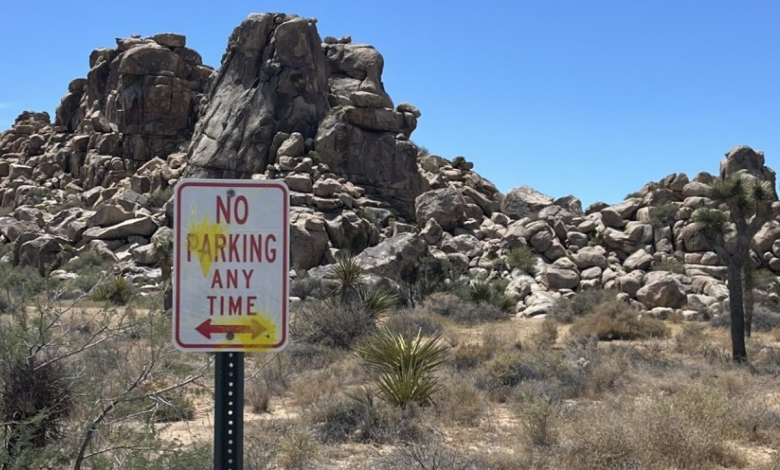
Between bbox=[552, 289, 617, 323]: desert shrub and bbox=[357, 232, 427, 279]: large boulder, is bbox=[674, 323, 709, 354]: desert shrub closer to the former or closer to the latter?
bbox=[552, 289, 617, 323]: desert shrub

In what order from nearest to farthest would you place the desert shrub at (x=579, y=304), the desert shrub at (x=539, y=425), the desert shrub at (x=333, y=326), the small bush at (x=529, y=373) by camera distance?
the desert shrub at (x=539, y=425) < the small bush at (x=529, y=373) < the desert shrub at (x=333, y=326) < the desert shrub at (x=579, y=304)

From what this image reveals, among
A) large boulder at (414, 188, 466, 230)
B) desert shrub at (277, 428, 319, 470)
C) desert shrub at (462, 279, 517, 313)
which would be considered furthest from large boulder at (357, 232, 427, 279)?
desert shrub at (277, 428, 319, 470)

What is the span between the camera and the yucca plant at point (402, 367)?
10.2 m

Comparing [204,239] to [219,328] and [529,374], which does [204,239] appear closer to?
[219,328]

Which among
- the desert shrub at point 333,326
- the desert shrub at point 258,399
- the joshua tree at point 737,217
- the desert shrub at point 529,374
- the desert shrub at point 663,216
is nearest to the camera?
the desert shrub at point 258,399

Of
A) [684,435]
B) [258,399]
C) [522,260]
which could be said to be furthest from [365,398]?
[522,260]

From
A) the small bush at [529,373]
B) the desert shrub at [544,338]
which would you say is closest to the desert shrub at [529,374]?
the small bush at [529,373]

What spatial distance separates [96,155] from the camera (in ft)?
170

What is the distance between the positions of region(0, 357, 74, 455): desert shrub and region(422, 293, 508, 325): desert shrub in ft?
56.0

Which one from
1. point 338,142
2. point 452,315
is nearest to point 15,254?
point 338,142

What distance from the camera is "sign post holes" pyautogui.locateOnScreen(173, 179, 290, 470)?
99.0 inches

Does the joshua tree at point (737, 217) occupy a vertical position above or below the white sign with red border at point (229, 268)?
above

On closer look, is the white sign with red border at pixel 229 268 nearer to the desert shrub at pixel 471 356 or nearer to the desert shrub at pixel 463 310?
the desert shrub at pixel 471 356

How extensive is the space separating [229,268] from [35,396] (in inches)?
180
